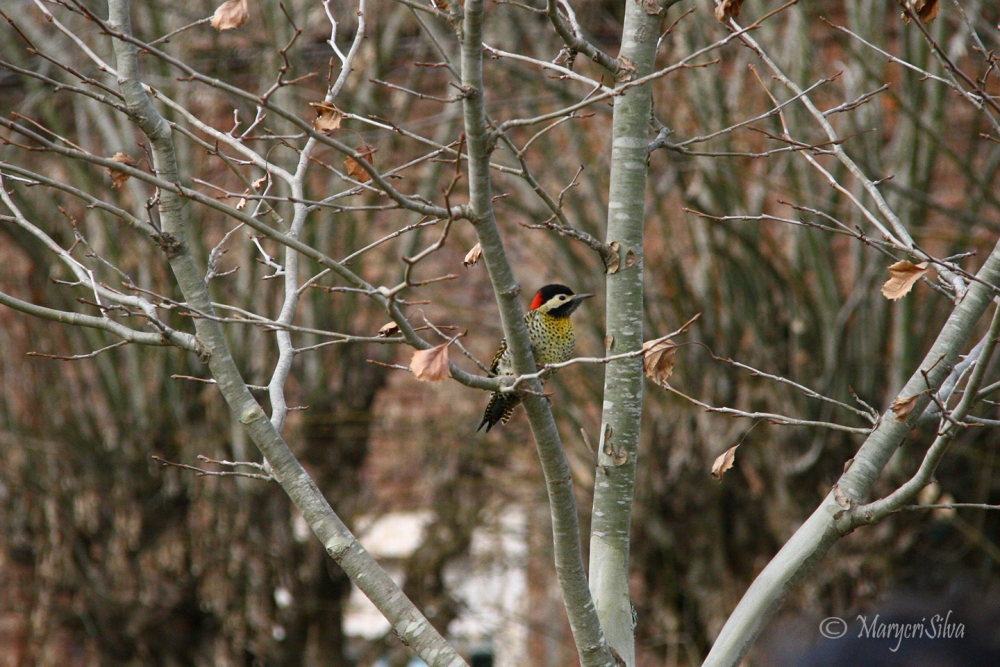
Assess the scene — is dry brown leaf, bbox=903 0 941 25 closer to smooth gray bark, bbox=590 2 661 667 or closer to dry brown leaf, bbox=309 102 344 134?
smooth gray bark, bbox=590 2 661 667

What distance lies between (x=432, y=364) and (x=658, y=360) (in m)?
0.75

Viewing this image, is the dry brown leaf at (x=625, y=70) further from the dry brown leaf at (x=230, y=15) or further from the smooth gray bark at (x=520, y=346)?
the dry brown leaf at (x=230, y=15)

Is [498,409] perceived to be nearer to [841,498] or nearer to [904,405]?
[841,498]

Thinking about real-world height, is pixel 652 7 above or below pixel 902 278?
above

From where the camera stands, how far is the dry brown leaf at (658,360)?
2645mm

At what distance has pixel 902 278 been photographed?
2.42m

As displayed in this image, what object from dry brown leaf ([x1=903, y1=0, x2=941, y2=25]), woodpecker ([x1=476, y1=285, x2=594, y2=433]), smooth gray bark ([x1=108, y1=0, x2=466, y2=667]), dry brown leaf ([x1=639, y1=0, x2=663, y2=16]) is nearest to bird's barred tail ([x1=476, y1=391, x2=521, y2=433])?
woodpecker ([x1=476, y1=285, x2=594, y2=433])

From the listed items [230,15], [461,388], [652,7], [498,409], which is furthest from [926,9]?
[461,388]

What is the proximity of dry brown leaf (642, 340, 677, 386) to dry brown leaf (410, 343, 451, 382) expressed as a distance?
66cm

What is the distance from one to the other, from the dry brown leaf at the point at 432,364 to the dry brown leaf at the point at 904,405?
1262 mm

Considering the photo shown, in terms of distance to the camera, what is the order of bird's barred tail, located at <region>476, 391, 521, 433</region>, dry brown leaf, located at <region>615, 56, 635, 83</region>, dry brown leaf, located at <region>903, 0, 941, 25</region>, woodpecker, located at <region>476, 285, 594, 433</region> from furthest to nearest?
1. bird's barred tail, located at <region>476, 391, 521, 433</region>
2. woodpecker, located at <region>476, 285, 594, 433</region>
3. dry brown leaf, located at <region>615, 56, 635, 83</region>
4. dry brown leaf, located at <region>903, 0, 941, 25</region>

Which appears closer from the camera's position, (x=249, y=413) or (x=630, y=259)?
(x=249, y=413)

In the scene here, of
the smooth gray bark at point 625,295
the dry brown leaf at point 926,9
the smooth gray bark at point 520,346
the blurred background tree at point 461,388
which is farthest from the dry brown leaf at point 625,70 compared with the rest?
the blurred background tree at point 461,388

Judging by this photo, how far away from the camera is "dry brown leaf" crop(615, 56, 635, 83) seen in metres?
2.81
